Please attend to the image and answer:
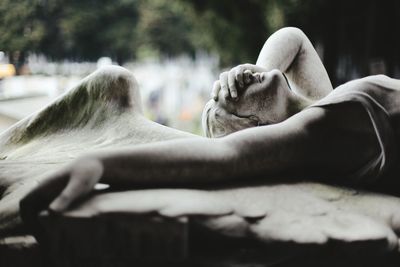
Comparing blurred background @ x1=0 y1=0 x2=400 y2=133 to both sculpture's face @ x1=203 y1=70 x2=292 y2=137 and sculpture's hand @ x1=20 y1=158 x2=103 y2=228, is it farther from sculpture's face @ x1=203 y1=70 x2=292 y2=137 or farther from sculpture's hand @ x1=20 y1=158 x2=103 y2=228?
sculpture's hand @ x1=20 y1=158 x2=103 y2=228

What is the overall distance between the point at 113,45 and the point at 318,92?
4.52 metres

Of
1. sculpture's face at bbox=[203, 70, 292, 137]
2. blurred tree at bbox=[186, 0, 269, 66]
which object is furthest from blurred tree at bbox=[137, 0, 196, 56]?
sculpture's face at bbox=[203, 70, 292, 137]

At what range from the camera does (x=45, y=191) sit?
74.4 inches

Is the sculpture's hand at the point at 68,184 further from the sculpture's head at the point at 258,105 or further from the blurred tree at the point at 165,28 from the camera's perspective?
the blurred tree at the point at 165,28

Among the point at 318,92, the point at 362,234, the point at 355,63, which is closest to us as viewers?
the point at 362,234

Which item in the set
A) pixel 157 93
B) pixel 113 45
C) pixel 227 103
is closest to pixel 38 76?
pixel 113 45

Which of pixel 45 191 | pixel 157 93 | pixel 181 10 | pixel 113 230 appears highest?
pixel 181 10

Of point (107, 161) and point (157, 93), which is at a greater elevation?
point (107, 161)

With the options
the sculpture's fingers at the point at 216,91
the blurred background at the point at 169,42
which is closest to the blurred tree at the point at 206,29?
the blurred background at the point at 169,42

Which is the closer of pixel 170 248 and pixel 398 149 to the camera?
pixel 170 248

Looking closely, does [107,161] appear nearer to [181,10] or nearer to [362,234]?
[362,234]

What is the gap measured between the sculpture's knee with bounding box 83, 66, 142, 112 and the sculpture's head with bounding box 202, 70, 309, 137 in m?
0.49

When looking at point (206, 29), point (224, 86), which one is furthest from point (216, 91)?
point (206, 29)

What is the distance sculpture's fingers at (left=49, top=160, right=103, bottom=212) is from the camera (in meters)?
1.83
